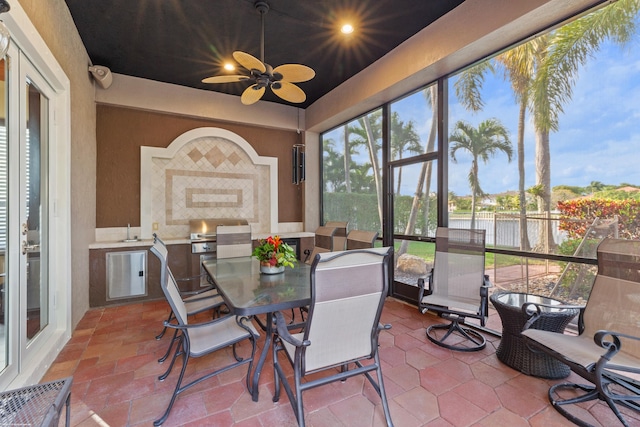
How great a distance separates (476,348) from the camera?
2.57 metres

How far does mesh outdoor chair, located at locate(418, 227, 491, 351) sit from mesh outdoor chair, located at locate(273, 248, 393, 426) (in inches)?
53.8

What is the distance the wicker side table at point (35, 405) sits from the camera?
38.8 inches

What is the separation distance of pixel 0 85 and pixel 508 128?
4088mm

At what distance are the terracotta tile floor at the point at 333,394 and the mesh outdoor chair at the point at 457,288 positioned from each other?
0.78 feet

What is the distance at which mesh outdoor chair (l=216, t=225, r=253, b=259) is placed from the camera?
3600 millimetres

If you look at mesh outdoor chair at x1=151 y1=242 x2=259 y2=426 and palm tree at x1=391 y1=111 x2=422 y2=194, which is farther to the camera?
palm tree at x1=391 y1=111 x2=422 y2=194

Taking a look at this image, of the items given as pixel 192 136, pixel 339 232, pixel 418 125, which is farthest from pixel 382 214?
pixel 192 136

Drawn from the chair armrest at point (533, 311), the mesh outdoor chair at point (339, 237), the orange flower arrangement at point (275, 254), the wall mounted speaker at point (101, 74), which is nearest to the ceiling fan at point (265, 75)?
the orange flower arrangement at point (275, 254)

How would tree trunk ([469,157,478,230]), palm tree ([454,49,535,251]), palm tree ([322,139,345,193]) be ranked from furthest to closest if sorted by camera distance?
palm tree ([322,139,345,193])
tree trunk ([469,157,478,230])
palm tree ([454,49,535,251])

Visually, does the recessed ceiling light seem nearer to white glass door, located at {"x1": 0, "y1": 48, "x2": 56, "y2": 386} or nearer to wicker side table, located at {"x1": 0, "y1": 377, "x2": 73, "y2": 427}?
white glass door, located at {"x1": 0, "y1": 48, "x2": 56, "y2": 386}

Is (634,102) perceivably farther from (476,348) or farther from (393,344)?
(393,344)

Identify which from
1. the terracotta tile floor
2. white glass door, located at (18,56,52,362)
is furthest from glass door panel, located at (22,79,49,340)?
the terracotta tile floor

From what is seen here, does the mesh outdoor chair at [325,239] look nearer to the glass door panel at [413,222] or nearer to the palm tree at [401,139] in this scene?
the glass door panel at [413,222]

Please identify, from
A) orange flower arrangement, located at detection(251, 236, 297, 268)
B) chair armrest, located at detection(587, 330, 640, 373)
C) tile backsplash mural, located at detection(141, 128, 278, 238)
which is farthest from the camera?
tile backsplash mural, located at detection(141, 128, 278, 238)
